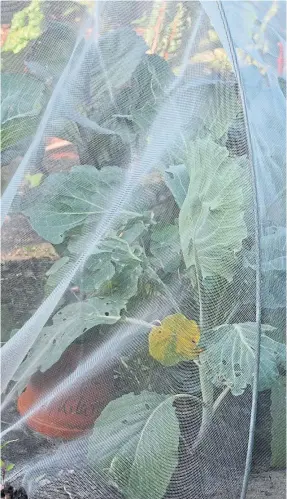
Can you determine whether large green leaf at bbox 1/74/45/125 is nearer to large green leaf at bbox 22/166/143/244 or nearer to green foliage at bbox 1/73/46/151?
green foliage at bbox 1/73/46/151

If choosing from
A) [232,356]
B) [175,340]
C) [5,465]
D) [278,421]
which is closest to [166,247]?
[175,340]

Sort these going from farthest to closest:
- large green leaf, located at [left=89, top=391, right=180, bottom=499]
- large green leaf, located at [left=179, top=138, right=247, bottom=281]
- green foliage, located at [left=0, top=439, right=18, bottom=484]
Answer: green foliage, located at [left=0, top=439, right=18, bottom=484], large green leaf, located at [left=89, top=391, right=180, bottom=499], large green leaf, located at [left=179, top=138, right=247, bottom=281]

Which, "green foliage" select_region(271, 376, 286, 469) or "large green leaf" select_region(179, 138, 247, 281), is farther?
"green foliage" select_region(271, 376, 286, 469)

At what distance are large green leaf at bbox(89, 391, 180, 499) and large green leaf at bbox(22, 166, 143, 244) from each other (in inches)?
19.2

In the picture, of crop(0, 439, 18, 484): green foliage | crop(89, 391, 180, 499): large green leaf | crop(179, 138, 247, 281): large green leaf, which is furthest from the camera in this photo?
crop(0, 439, 18, 484): green foliage

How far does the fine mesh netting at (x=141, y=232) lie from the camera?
2.37m

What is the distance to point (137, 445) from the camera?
2.50m

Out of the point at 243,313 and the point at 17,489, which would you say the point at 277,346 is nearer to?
the point at 243,313

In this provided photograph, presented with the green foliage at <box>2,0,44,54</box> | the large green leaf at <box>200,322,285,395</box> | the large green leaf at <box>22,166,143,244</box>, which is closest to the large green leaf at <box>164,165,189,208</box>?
the large green leaf at <box>22,166,143,244</box>

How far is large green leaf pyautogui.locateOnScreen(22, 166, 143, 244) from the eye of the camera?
2391 mm

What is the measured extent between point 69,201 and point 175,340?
458mm

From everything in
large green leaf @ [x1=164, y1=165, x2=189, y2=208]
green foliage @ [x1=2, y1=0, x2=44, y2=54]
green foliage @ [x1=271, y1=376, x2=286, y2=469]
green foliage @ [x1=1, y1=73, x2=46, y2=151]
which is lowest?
green foliage @ [x1=271, y1=376, x2=286, y2=469]

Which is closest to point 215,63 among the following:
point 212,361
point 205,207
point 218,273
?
point 205,207

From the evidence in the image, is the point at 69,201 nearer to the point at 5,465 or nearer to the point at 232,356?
the point at 232,356
